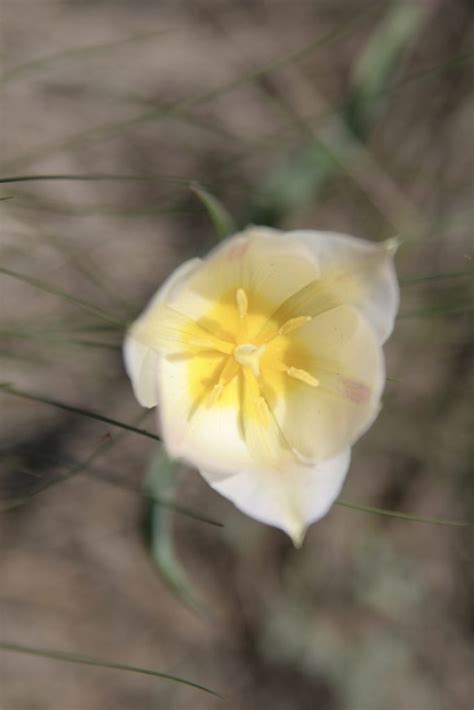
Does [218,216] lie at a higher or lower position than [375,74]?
lower

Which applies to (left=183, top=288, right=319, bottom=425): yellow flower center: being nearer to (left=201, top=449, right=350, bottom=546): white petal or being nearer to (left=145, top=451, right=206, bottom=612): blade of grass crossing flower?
(left=201, top=449, right=350, bottom=546): white petal

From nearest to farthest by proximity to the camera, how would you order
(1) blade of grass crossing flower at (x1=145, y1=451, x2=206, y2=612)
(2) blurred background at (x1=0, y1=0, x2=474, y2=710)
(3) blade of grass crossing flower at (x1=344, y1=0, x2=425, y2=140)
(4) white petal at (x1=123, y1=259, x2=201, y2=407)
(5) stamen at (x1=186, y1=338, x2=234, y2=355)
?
(4) white petal at (x1=123, y1=259, x2=201, y2=407) → (5) stamen at (x1=186, y1=338, x2=234, y2=355) → (1) blade of grass crossing flower at (x1=145, y1=451, x2=206, y2=612) → (3) blade of grass crossing flower at (x1=344, y1=0, x2=425, y2=140) → (2) blurred background at (x1=0, y1=0, x2=474, y2=710)

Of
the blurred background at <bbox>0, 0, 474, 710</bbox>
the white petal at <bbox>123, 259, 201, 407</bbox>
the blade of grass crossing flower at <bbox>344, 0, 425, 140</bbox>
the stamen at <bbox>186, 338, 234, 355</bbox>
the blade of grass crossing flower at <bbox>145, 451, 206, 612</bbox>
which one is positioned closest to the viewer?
the white petal at <bbox>123, 259, 201, 407</bbox>

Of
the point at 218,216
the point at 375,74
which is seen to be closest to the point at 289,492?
the point at 218,216

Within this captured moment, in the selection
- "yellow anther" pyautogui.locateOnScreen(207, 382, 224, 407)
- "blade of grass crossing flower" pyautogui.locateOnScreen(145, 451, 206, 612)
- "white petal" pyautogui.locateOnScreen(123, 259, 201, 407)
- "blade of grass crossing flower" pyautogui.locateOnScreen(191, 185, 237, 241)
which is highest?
"blade of grass crossing flower" pyautogui.locateOnScreen(191, 185, 237, 241)

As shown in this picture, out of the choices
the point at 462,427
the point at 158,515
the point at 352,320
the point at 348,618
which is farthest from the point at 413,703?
the point at 352,320

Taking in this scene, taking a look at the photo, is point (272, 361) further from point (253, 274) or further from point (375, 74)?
point (375, 74)

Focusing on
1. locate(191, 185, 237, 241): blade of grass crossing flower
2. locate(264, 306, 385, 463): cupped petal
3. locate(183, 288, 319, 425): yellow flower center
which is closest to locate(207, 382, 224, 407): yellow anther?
locate(183, 288, 319, 425): yellow flower center
